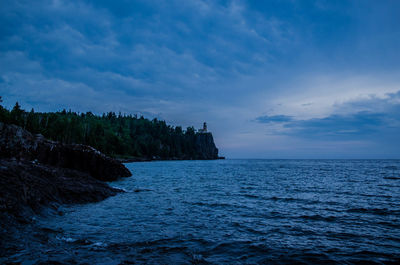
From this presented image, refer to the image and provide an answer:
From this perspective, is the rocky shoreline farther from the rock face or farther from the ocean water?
the ocean water

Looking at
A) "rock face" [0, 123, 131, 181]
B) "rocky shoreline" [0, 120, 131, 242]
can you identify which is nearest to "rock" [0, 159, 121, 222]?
"rocky shoreline" [0, 120, 131, 242]

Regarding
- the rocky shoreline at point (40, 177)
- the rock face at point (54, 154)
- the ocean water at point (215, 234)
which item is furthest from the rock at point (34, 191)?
the rock face at point (54, 154)

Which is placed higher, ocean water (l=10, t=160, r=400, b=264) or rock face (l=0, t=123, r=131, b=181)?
rock face (l=0, t=123, r=131, b=181)

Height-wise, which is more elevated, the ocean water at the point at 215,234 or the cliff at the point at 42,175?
the cliff at the point at 42,175

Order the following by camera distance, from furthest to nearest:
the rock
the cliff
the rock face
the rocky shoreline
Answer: the rock face
the cliff
the rocky shoreline
the rock

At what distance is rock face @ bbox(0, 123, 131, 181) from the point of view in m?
20.5

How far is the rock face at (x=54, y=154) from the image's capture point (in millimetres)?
20531

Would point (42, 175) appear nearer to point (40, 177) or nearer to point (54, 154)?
point (40, 177)

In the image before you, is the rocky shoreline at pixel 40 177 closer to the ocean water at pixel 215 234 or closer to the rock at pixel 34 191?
the rock at pixel 34 191

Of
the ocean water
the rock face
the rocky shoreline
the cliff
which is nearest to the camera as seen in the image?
the ocean water

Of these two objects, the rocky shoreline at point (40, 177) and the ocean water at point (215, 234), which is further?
the rocky shoreline at point (40, 177)

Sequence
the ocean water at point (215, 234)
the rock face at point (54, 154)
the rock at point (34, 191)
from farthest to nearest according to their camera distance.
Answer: the rock face at point (54, 154), the rock at point (34, 191), the ocean water at point (215, 234)

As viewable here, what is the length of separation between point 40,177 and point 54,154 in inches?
566

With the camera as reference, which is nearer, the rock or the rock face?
the rock
